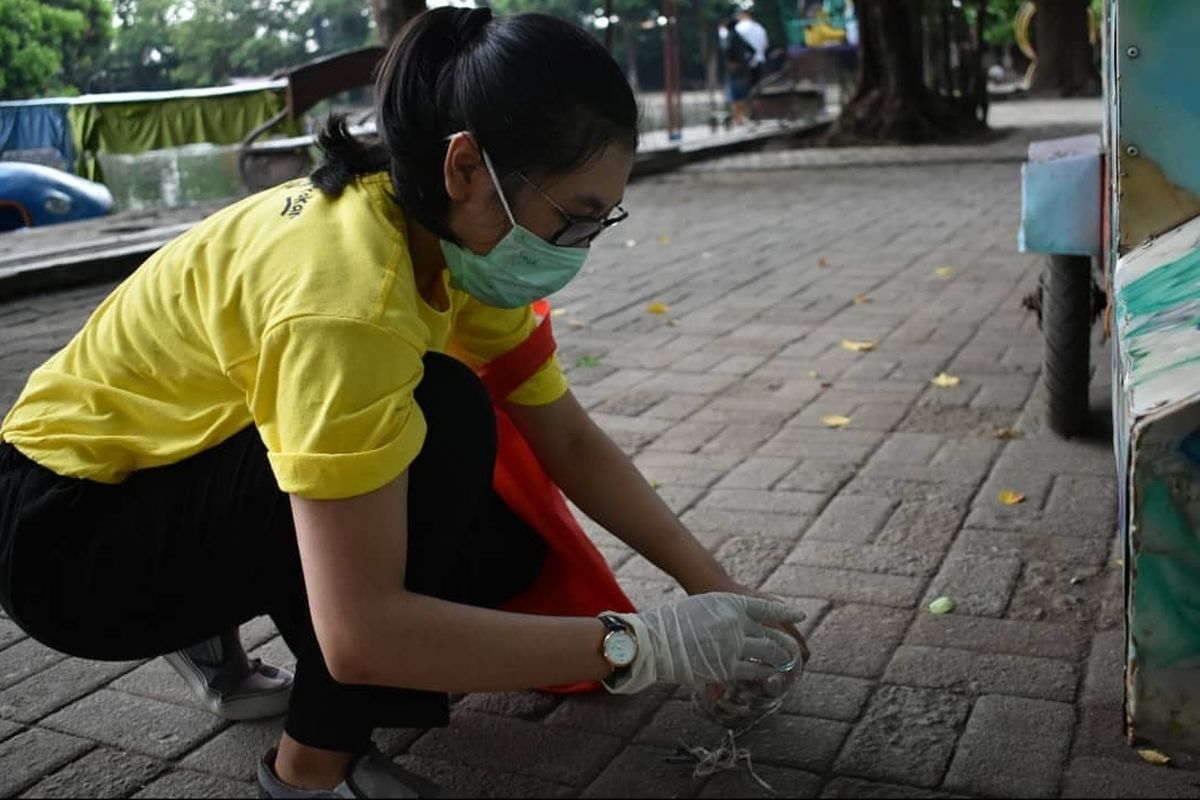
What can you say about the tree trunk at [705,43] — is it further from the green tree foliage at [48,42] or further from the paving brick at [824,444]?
the paving brick at [824,444]

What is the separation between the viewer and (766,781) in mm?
1888

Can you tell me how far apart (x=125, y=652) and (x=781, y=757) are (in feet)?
3.01

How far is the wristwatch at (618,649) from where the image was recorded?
1.67 m

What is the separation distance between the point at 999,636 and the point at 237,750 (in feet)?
4.07

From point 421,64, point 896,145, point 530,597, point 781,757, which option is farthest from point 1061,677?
point 896,145

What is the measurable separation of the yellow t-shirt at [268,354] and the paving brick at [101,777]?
0.47 meters

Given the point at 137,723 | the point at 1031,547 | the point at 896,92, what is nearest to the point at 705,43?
the point at 896,92

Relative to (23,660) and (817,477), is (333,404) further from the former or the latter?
(817,477)

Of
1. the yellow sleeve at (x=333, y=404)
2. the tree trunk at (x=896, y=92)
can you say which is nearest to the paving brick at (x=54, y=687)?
the yellow sleeve at (x=333, y=404)

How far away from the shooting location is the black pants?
175 cm

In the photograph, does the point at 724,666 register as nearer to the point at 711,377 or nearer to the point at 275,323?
the point at 275,323

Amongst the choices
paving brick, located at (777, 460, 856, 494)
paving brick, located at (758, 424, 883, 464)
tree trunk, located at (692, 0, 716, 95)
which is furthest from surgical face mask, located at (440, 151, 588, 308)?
tree trunk, located at (692, 0, 716, 95)

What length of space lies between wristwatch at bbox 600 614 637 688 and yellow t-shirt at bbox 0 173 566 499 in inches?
13.5

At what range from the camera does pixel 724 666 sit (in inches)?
70.2
